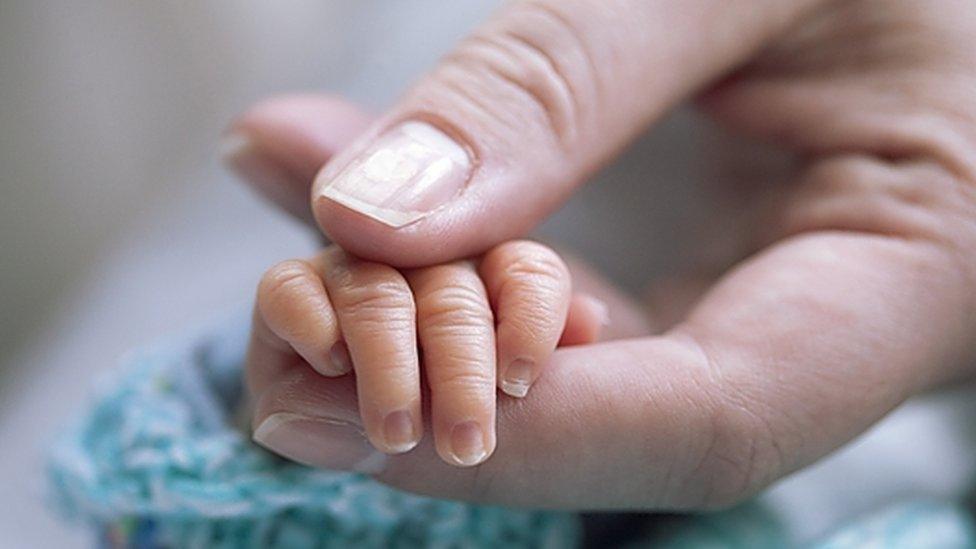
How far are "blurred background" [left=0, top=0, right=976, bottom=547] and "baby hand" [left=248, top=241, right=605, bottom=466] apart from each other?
32 cm

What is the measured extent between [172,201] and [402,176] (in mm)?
563

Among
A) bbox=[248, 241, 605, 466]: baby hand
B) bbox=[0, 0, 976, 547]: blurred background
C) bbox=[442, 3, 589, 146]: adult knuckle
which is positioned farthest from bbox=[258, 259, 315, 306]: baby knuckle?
bbox=[0, 0, 976, 547]: blurred background

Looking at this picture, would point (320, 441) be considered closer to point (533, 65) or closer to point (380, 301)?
point (380, 301)

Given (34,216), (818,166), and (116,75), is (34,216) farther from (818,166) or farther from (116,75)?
(818,166)

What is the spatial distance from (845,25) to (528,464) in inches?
14.8

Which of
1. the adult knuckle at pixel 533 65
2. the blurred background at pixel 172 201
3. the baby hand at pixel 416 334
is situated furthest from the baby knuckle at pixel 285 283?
the blurred background at pixel 172 201

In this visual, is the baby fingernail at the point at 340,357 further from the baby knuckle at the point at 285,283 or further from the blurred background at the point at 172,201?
the blurred background at the point at 172,201

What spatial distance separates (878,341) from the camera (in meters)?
0.60

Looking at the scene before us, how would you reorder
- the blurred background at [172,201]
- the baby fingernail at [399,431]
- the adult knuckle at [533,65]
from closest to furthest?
the baby fingernail at [399,431] < the adult knuckle at [533,65] < the blurred background at [172,201]

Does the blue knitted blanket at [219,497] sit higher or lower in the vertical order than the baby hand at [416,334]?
lower

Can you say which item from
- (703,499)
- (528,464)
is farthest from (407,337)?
(703,499)

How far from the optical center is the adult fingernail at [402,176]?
512mm

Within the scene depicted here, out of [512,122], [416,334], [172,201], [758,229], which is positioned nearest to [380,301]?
[416,334]

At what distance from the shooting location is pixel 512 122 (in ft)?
1.92
